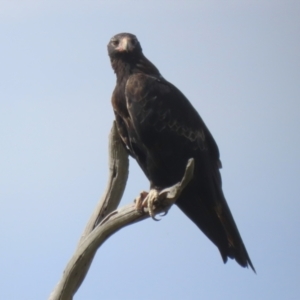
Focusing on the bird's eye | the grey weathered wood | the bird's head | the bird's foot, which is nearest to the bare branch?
the grey weathered wood

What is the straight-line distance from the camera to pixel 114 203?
6723mm

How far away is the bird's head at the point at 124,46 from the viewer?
24.4 ft

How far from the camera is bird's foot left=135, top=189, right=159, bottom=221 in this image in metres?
6.34

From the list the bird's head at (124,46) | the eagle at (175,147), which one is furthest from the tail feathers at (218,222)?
the bird's head at (124,46)

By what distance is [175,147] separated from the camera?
6.97 m

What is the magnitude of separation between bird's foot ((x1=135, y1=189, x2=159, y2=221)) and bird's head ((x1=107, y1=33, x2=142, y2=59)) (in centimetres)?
160

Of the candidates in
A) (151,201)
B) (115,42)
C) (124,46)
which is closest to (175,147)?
(151,201)

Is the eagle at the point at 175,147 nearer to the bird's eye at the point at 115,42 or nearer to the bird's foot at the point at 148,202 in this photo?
the bird's foot at the point at 148,202

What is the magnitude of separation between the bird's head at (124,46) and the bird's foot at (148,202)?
5.23 ft

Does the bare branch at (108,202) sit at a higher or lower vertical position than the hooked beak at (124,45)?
lower

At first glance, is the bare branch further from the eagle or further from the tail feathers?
the tail feathers

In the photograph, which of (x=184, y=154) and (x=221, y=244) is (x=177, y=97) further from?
(x=221, y=244)

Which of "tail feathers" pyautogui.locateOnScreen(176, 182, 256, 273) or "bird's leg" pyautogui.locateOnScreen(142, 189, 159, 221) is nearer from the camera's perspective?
A: "bird's leg" pyautogui.locateOnScreen(142, 189, 159, 221)

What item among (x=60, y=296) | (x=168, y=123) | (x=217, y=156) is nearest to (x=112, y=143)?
(x=168, y=123)
